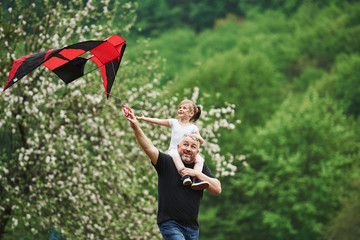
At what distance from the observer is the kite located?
7.72 m

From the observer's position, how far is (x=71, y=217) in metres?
14.7

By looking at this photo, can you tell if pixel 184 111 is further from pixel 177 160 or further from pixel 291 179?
pixel 291 179

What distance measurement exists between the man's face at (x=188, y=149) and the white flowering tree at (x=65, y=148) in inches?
283

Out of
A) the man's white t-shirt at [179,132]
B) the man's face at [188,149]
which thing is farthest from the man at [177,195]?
the man's white t-shirt at [179,132]

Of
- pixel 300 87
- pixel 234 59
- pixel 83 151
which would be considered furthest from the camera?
pixel 300 87

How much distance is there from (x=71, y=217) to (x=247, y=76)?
1010 inches

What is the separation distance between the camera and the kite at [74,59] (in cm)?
772

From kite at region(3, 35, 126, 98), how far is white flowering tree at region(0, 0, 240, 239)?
5.90 meters

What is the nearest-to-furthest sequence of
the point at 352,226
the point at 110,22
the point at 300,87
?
the point at 110,22 < the point at 352,226 < the point at 300,87

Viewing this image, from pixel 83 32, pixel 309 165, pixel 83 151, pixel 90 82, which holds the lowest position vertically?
pixel 309 165

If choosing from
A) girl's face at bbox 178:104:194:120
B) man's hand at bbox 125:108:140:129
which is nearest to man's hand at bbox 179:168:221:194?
man's hand at bbox 125:108:140:129

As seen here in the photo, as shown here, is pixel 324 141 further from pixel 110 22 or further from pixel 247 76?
pixel 110 22

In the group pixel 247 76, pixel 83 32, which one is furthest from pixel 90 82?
pixel 247 76

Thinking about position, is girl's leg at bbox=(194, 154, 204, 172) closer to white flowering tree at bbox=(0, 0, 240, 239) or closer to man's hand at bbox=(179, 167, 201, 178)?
man's hand at bbox=(179, 167, 201, 178)
